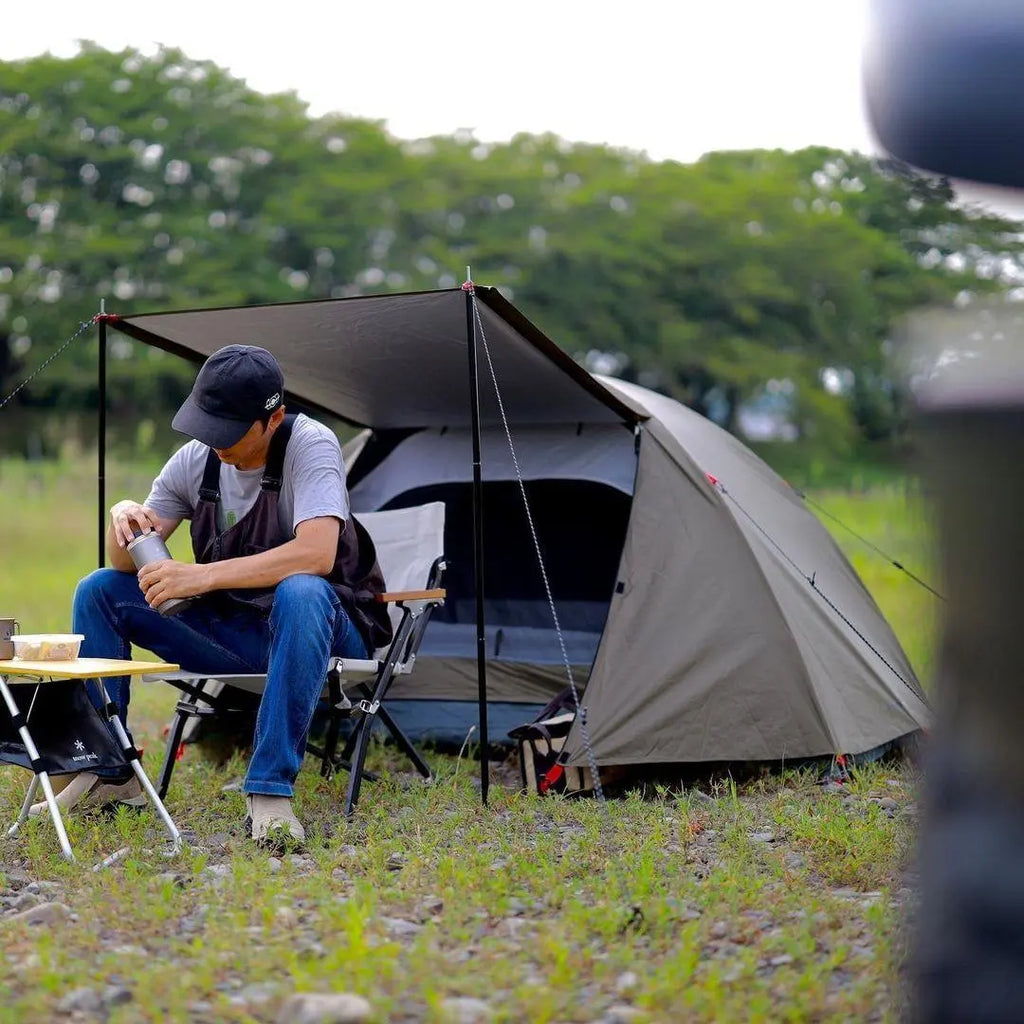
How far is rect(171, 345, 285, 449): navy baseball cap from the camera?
368 centimetres

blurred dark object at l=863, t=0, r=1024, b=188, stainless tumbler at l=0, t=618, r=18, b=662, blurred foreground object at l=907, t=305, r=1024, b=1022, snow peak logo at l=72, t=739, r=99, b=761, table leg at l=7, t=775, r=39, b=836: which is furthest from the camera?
table leg at l=7, t=775, r=39, b=836

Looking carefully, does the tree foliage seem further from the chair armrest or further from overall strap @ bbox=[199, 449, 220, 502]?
overall strap @ bbox=[199, 449, 220, 502]

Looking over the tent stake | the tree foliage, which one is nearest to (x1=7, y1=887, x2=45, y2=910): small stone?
the tent stake

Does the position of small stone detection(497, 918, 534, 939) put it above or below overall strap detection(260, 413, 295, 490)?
below

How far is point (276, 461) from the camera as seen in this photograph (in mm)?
3918

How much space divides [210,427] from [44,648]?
0.72 meters

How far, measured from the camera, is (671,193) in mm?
27141

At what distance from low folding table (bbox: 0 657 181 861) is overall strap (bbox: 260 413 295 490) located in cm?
60

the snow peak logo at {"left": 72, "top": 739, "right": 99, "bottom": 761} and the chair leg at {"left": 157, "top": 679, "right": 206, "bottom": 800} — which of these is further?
the chair leg at {"left": 157, "top": 679, "right": 206, "bottom": 800}

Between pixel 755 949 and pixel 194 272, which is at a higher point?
pixel 194 272

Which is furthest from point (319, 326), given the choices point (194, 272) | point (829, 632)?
point (194, 272)

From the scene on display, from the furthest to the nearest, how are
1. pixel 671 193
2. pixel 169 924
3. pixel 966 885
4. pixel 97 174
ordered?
pixel 671 193 → pixel 97 174 → pixel 169 924 → pixel 966 885

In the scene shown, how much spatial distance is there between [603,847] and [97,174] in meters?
22.5

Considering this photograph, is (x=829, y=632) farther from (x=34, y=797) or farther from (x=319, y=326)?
(x=34, y=797)
